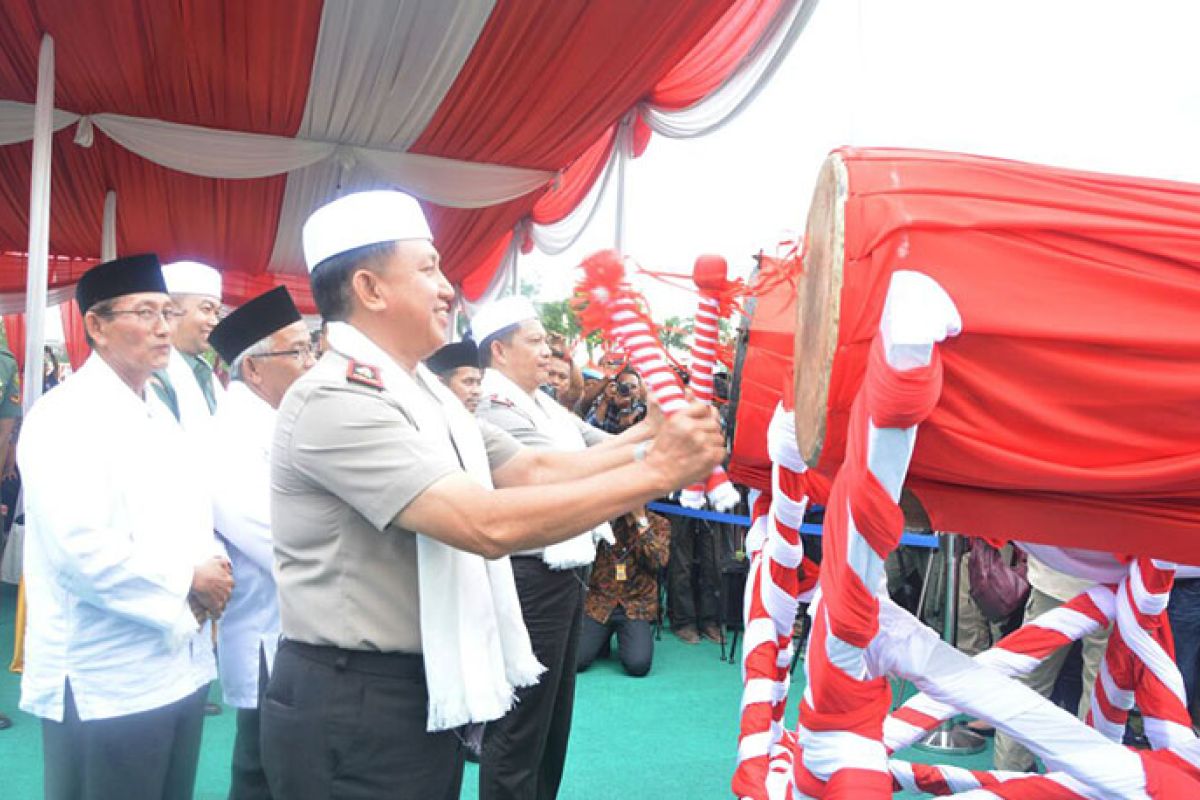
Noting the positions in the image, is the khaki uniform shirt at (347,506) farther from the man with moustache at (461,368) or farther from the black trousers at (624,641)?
the black trousers at (624,641)

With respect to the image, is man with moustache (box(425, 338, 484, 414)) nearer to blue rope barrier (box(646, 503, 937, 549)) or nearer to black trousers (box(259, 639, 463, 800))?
blue rope barrier (box(646, 503, 937, 549))

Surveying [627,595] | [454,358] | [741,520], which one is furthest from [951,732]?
[454,358]

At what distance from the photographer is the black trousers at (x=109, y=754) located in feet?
6.49

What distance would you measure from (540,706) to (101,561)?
119 cm

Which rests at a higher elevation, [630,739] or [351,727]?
[351,727]

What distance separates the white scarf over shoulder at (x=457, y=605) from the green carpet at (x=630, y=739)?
1.64 meters

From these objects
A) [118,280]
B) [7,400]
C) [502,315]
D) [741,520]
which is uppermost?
[118,280]

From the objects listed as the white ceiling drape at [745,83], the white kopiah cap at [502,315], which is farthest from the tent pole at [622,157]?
the white kopiah cap at [502,315]

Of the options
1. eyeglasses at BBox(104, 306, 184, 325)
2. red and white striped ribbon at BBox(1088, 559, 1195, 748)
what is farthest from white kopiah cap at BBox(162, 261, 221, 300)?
red and white striped ribbon at BBox(1088, 559, 1195, 748)

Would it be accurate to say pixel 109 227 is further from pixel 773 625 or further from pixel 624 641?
pixel 773 625

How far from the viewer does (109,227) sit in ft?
29.8

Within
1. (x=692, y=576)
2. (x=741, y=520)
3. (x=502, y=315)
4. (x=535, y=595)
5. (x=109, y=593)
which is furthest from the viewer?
(x=692, y=576)

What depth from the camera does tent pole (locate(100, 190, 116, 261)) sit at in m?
8.84

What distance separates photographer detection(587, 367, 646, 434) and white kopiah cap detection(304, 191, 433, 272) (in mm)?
3349
